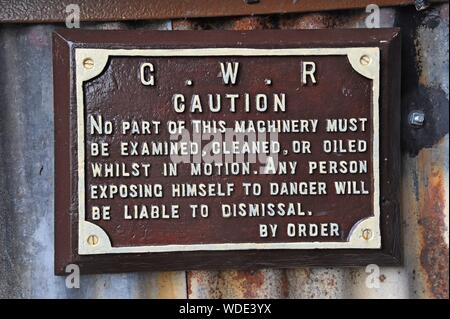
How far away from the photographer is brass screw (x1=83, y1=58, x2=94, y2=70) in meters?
1.67

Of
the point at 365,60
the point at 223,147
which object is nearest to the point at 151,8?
the point at 223,147

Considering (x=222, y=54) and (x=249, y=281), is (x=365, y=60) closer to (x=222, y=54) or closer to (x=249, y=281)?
(x=222, y=54)

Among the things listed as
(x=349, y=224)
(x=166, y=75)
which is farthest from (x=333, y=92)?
(x=166, y=75)

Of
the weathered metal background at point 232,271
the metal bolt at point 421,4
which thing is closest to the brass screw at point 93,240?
the weathered metal background at point 232,271

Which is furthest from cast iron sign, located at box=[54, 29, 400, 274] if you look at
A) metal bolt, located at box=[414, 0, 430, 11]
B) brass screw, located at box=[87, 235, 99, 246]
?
metal bolt, located at box=[414, 0, 430, 11]

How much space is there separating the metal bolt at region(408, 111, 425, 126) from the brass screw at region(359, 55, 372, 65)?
0.25 m

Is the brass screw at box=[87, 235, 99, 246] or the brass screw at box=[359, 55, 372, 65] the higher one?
the brass screw at box=[359, 55, 372, 65]

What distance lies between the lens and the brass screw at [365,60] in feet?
5.59

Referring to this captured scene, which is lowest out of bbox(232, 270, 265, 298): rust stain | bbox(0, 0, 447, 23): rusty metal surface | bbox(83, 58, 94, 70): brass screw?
bbox(232, 270, 265, 298): rust stain

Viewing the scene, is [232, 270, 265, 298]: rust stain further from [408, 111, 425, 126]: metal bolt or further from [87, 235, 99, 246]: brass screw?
[408, 111, 425, 126]: metal bolt

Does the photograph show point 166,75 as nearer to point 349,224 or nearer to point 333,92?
point 333,92

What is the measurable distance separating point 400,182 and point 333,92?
38 centimetres

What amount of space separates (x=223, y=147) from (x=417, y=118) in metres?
0.66

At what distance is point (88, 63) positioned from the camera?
1668 millimetres
